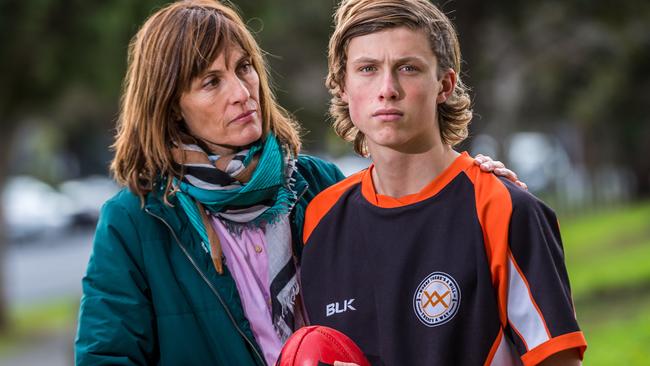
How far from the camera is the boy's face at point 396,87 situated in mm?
3273

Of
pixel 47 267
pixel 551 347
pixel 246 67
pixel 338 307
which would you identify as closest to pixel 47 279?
pixel 47 267

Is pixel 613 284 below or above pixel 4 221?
below

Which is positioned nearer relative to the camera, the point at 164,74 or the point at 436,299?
the point at 436,299

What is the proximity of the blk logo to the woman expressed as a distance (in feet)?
0.65

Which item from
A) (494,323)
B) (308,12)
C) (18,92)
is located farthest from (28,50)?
(494,323)

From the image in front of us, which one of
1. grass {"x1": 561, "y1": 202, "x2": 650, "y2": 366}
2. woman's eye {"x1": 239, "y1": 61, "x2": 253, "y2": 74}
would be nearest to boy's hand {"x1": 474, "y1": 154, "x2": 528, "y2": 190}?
woman's eye {"x1": 239, "y1": 61, "x2": 253, "y2": 74}

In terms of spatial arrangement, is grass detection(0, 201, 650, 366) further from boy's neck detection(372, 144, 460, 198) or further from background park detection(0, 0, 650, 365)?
boy's neck detection(372, 144, 460, 198)

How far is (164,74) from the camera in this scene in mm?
3682

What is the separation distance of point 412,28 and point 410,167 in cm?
43

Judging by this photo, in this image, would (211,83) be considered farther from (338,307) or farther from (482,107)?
(482,107)

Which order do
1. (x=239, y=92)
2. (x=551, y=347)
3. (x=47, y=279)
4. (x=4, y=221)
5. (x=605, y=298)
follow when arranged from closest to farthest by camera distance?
1. (x=551, y=347)
2. (x=239, y=92)
3. (x=605, y=298)
4. (x=4, y=221)
5. (x=47, y=279)

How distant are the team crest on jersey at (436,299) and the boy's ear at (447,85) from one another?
569mm

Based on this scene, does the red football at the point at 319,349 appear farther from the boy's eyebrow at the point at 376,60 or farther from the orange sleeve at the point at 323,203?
the boy's eyebrow at the point at 376,60

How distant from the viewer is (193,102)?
372cm
